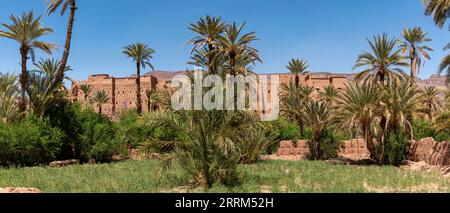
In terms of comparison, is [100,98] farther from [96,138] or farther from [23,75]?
[23,75]

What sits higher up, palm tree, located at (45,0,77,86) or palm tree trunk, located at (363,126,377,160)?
palm tree, located at (45,0,77,86)

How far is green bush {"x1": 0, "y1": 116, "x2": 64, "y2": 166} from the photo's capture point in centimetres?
2686

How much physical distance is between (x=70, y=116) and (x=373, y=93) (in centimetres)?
2080

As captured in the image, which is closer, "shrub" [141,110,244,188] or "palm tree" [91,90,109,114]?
"shrub" [141,110,244,188]

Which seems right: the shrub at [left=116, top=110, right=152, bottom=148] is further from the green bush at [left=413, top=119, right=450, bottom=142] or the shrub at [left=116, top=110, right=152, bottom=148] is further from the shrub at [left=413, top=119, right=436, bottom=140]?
the green bush at [left=413, top=119, right=450, bottom=142]

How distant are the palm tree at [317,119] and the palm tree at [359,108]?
5.40m

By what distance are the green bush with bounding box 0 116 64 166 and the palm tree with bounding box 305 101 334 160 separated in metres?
18.9

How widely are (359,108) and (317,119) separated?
7157mm

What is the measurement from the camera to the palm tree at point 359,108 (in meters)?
27.5

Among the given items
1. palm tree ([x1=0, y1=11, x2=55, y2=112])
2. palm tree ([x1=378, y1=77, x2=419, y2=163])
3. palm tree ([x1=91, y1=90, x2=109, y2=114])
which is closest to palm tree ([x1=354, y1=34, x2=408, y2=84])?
palm tree ([x1=378, y1=77, x2=419, y2=163])

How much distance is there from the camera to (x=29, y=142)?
27375mm
